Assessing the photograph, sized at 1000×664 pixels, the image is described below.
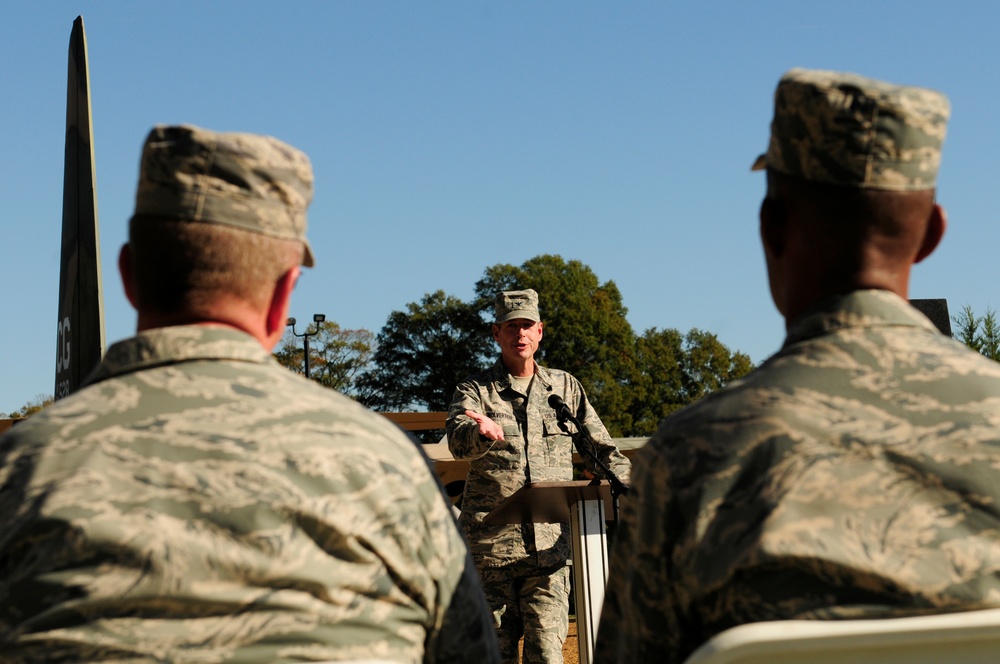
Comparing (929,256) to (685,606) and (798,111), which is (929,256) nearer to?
(798,111)

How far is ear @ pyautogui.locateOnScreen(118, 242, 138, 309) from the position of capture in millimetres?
2285

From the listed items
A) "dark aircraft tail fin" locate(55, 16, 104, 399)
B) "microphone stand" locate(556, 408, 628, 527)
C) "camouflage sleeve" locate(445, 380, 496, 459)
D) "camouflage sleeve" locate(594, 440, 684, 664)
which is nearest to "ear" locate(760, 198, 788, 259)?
"camouflage sleeve" locate(594, 440, 684, 664)

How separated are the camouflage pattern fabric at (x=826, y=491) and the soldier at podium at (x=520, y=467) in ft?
14.0

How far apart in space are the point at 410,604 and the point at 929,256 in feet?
3.75

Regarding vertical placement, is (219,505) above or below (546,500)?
above

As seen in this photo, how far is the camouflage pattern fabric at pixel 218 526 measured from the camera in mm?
1912

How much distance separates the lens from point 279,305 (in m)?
2.29

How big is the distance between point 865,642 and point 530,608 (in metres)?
5.20

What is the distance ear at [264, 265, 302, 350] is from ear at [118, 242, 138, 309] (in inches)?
10.5

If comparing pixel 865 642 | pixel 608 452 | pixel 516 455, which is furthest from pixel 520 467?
pixel 865 642

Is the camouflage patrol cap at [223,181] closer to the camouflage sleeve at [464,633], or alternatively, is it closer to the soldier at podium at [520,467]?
the camouflage sleeve at [464,633]

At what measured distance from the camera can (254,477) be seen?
2.00 metres

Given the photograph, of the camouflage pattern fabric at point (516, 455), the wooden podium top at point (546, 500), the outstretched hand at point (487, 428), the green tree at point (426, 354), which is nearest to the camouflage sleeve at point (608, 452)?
the camouflage pattern fabric at point (516, 455)

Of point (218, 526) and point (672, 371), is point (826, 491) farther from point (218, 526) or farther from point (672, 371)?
point (672, 371)
